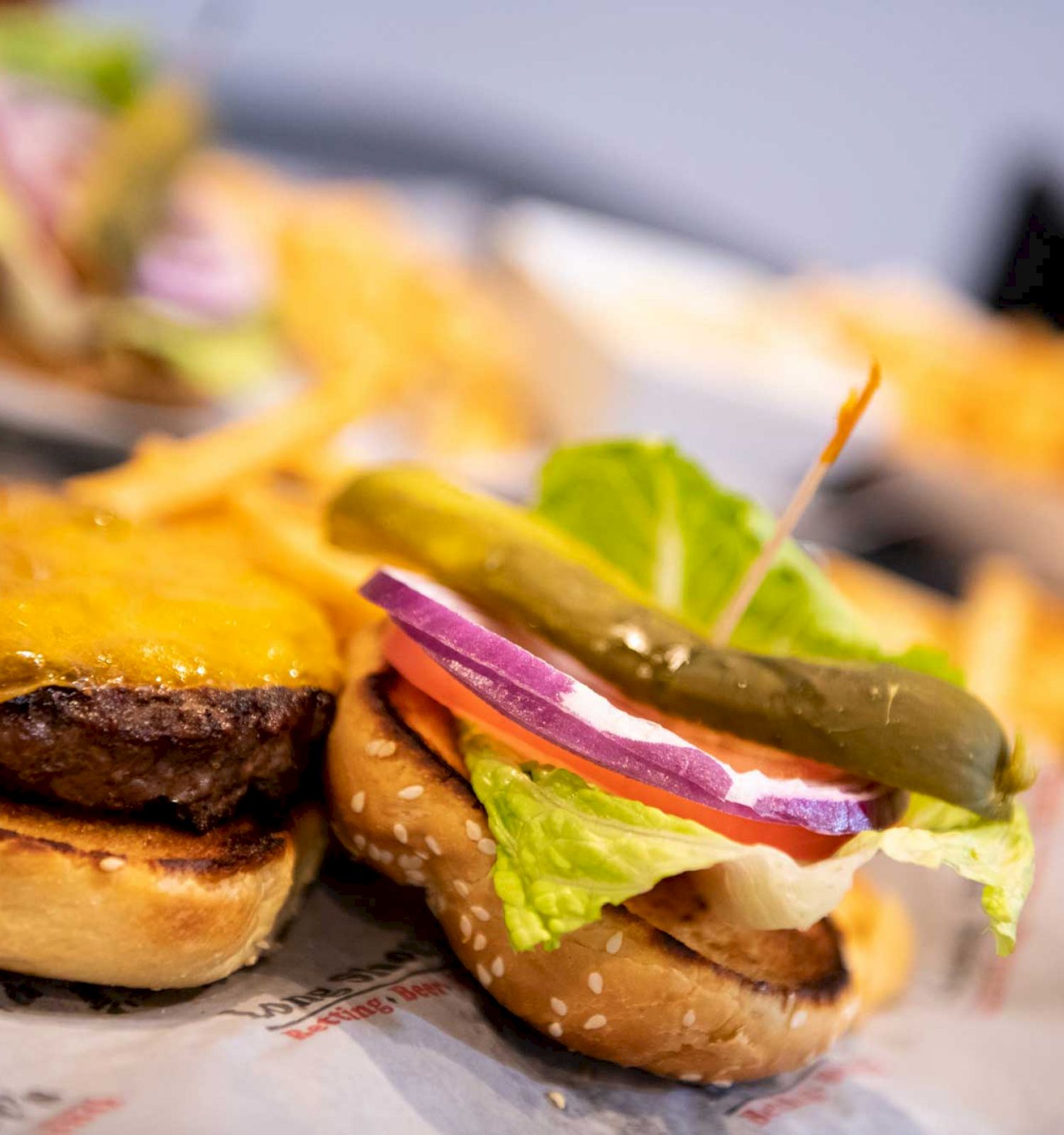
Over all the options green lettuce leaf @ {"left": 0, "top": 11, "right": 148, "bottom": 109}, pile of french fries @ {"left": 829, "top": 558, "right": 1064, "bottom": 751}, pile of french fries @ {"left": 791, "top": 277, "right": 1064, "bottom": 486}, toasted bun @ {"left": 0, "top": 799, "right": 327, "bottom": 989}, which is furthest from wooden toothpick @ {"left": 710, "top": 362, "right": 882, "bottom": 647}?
green lettuce leaf @ {"left": 0, "top": 11, "right": 148, "bottom": 109}

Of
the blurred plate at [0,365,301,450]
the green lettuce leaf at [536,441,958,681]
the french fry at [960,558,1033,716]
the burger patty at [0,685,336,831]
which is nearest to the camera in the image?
the burger patty at [0,685,336,831]

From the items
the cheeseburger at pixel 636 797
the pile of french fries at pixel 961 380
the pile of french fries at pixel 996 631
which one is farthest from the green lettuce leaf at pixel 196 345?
the pile of french fries at pixel 961 380

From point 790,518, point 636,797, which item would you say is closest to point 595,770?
point 636,797

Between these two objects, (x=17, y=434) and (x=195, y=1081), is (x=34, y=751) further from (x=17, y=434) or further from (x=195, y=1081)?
(x=17, y=434)

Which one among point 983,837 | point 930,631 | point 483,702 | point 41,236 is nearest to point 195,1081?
point 483,702

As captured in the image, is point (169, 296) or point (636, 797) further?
point (169, 296)

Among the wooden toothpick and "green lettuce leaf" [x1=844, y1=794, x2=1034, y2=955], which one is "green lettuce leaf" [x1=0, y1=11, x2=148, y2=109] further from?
"green lettuce leaf" [x1=844, y1=794, x2=1034, y2=955]

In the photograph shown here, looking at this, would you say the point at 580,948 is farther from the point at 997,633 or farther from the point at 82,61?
the point at 82,61
